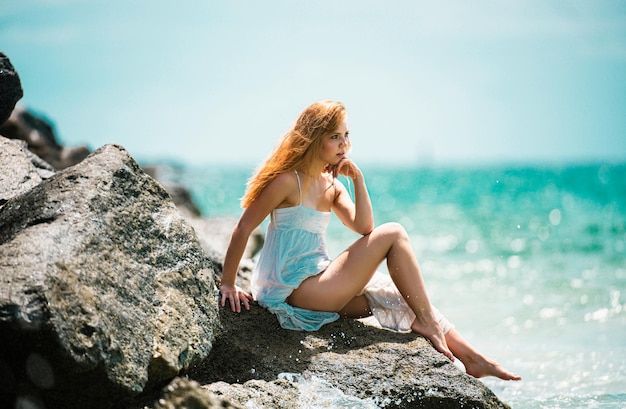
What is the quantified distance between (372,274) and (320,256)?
41cm

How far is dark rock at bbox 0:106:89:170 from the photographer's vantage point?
34.4 feet

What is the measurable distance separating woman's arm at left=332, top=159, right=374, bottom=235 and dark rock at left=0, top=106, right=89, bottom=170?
7273 millimetres

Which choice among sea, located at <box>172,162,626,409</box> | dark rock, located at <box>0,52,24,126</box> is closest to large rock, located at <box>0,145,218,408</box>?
sea, located at <box>172,162,626,409</box>

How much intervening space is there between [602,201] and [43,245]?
31.3 meters

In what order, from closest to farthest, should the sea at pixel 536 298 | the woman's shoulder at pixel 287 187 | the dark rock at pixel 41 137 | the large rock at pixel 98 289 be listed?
the large rock at pixel 98 289
the woman's shoulder at pixel 287 187
the sea at pixel 536 298
the dark rock at pixel 41 137

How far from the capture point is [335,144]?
4398 millimetres

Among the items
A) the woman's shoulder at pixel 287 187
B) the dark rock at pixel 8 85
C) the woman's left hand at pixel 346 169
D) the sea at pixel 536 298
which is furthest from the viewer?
the sea at pixel 536 298

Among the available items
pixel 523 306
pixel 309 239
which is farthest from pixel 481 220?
pixel 309 239

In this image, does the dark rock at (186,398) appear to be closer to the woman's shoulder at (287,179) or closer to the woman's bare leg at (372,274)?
the woman's bare leg at (372,274)

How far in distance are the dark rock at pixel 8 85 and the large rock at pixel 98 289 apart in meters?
1.47

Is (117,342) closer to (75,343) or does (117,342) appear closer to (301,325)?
(75,343)

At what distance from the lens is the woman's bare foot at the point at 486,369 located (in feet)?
13.5

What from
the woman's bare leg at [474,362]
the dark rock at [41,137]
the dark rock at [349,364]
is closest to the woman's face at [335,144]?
the dark rock at [349,364]

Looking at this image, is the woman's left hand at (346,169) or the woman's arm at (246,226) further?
the woman's left hand at (346,169)
